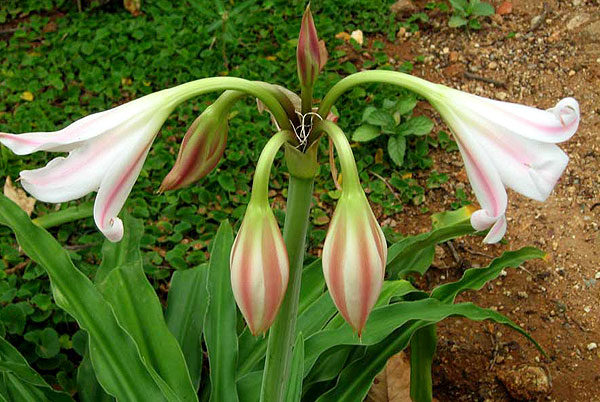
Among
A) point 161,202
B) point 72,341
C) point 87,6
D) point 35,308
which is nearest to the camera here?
point 72,341

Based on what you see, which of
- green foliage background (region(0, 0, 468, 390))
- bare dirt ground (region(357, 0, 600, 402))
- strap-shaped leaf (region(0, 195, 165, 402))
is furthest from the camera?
green foliage background (region(0, 0, 468, 390))

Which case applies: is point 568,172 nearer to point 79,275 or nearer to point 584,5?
point 584,5

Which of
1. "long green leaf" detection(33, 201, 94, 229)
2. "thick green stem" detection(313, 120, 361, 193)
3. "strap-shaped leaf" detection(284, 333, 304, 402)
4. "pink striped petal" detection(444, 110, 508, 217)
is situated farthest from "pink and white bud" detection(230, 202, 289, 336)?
"long green leaf" detection(33, 201, 94, 229)

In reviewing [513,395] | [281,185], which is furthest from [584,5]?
[513,395]

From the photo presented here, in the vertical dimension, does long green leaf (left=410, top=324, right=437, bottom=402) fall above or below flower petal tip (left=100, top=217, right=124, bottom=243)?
below

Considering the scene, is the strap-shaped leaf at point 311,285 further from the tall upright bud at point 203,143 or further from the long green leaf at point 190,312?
the tall upright bud at point 203,143

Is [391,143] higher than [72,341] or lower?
lower

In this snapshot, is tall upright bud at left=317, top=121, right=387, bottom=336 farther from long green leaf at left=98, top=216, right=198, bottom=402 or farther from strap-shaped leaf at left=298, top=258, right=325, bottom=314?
strap-shaped leaf at left=298, top=258, right=325, bottom=314
